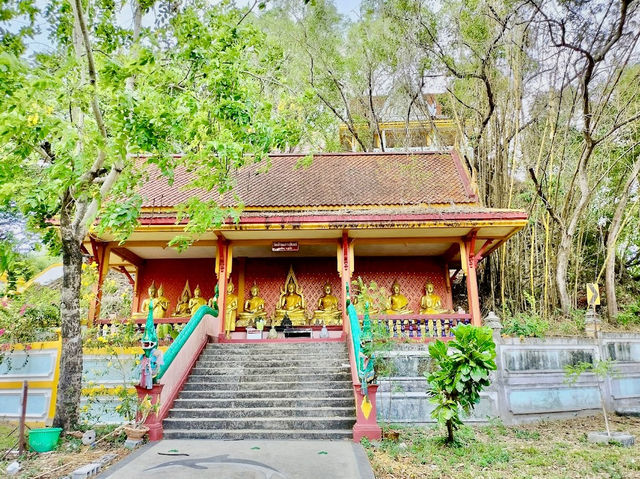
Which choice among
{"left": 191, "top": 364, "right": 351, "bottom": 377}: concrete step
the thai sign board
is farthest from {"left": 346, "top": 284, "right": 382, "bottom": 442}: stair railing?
the thai sign board

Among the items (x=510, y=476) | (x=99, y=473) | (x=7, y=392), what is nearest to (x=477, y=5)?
(x=510, y=476)

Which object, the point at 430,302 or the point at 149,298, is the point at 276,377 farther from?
the point at 149,298

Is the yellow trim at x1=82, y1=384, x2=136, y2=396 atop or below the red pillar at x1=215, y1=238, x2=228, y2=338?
below

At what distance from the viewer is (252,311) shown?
10.4 metres

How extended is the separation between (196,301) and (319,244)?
11.9 feet

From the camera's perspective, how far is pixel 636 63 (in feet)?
28.8

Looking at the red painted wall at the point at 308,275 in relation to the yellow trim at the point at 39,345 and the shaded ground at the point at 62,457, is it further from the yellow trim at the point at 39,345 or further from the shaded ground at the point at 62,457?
the shaded ground at the point at 62,457

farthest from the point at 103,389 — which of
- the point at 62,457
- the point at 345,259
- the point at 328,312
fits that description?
the point at 328,312

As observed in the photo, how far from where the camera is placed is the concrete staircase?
557 centimetres

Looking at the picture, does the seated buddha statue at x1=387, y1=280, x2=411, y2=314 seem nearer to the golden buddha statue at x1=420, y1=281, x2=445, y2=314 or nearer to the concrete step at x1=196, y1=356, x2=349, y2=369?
the golden buddha statue at x1=420, y1=281, x2=445, y2=314

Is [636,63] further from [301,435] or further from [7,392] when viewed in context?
[7,392]

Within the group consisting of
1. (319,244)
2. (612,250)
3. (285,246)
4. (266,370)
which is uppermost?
(319,244)

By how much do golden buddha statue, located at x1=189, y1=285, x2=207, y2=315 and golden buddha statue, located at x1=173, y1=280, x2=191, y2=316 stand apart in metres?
0.14

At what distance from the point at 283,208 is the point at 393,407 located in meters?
4.88
